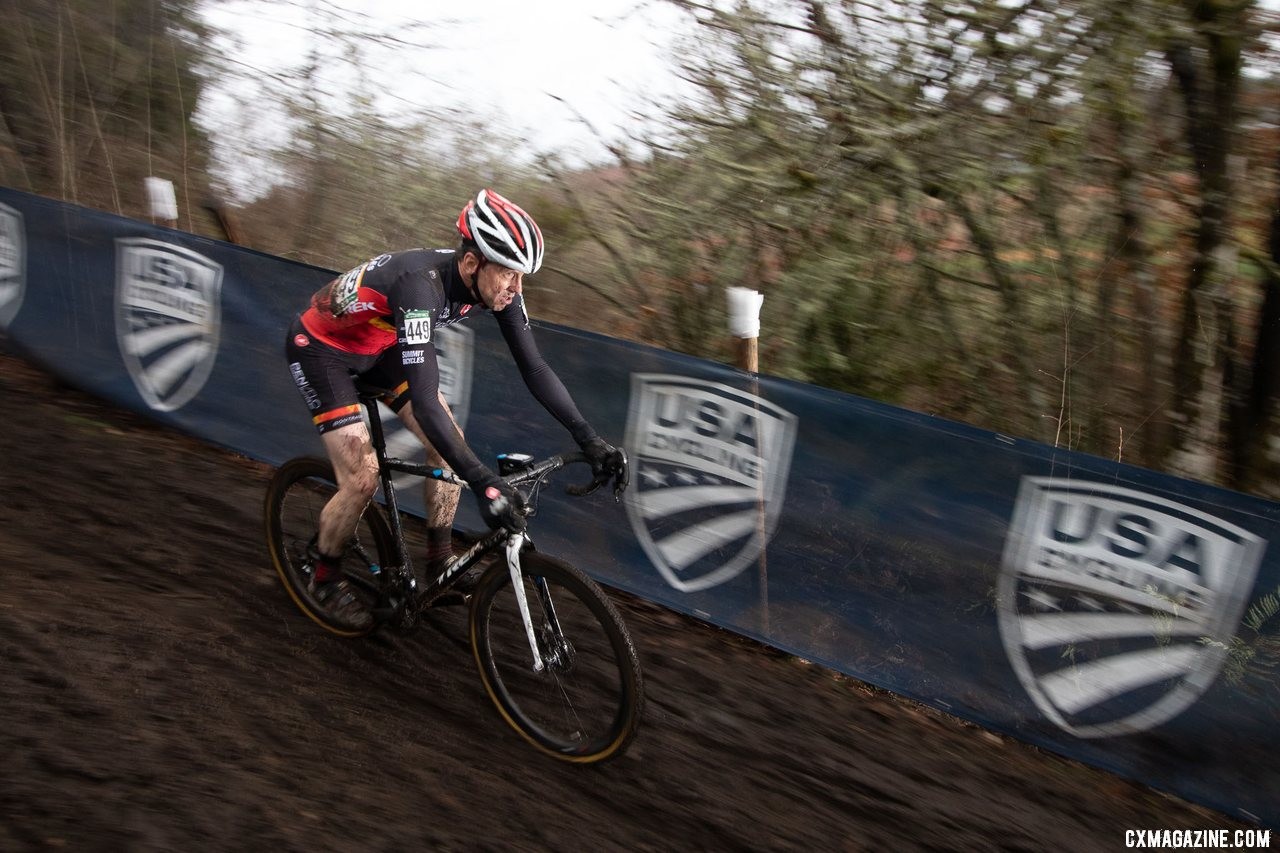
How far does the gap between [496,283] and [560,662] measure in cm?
154

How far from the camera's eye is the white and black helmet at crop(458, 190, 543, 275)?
362 centimetres

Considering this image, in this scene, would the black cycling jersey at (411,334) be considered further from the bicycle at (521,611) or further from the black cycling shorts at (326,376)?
the bicycle at (521,611)

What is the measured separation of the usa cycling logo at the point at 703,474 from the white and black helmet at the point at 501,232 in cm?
160

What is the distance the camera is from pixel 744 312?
5.00m

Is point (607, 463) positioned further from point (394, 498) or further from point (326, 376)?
point (326, 376)

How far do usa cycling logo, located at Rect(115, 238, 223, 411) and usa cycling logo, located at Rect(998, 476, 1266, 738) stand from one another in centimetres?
556

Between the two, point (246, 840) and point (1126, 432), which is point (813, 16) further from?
point (246, 840)

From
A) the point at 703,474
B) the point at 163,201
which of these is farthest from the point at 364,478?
the point at 163,201

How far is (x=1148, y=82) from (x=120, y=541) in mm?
6078

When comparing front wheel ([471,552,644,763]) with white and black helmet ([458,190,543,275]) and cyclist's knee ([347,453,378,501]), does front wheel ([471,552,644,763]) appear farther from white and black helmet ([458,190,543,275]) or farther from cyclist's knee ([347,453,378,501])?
white and black helmet ([458,190,543,275])

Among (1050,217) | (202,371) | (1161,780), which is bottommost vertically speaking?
(1161,780)

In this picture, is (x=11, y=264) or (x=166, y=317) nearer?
(x=166, y=317)

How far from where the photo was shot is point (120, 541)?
516 cm

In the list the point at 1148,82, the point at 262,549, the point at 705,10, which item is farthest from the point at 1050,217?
the point at 262,549
